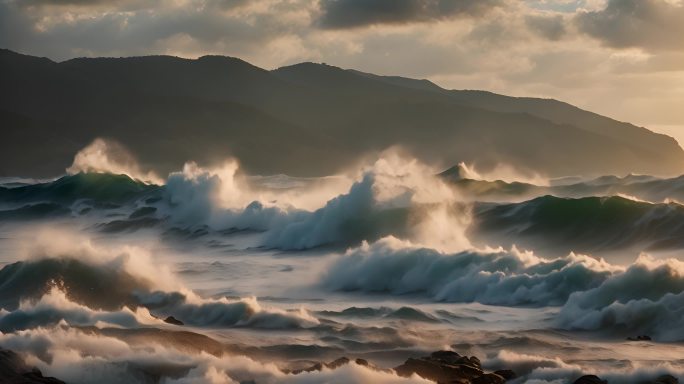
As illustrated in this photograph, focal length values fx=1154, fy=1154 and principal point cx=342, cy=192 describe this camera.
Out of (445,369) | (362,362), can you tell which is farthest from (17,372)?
(445,369)

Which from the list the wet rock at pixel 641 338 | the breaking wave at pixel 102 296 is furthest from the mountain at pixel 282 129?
the wet rock at pixel 641 338

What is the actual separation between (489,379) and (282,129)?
165146 mm

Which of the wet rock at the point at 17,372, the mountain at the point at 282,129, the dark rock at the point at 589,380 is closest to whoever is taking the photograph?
the wet rock at the point at 17,372

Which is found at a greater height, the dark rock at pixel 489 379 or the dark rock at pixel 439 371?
the dark rock at pixel 439 371

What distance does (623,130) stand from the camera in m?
193

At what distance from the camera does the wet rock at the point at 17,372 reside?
15.0m

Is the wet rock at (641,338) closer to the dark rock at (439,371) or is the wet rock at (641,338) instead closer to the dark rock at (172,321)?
the dark rock at (439,371)

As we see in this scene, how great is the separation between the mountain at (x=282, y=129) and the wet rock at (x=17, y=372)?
141045 millimetres

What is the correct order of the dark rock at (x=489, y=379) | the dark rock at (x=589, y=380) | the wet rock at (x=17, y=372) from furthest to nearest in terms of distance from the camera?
the dark rock at (x=489, y=379) → the dark rock at (x=589, y=380) → the wet rock at (x=17, y=372)

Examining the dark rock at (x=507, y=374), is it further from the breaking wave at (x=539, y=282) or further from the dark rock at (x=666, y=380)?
the breaking wave at (x=539, y=282)

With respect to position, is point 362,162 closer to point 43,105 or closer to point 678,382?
point 43,105

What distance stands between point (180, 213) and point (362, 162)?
12825 centimetres

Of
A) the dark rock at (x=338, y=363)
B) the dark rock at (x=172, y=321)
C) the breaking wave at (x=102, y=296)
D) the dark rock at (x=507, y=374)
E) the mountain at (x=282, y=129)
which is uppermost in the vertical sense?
the mountain at (x=282, y=129)

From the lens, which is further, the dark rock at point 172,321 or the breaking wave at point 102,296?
the dark rock at point 172,321
